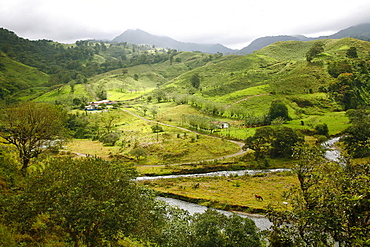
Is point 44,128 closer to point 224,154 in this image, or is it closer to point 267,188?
point 267,188

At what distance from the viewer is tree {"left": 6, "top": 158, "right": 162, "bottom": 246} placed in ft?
54.3

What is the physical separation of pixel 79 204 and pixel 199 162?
54221mm

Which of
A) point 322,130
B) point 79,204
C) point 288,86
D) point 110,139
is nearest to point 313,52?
point 288,86

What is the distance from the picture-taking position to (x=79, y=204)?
16906mm

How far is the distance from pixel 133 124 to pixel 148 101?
62417mm

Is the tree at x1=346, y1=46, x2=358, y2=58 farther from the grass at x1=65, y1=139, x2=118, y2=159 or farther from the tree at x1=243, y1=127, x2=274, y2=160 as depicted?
the grass at x1=65, y1=139, x2=118, y2=159

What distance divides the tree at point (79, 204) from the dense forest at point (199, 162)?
10 cm

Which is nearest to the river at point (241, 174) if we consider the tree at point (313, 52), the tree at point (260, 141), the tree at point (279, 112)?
the tree at point (260, 141)

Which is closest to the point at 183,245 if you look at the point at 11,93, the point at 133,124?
the point at 133,124

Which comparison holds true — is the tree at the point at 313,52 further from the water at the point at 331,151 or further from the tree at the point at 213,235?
the tree at the point at 213,235

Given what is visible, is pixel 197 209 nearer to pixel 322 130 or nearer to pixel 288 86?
pixel 322 130

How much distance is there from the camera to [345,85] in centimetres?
12875

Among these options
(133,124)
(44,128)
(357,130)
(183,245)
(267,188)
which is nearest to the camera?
(183,245)

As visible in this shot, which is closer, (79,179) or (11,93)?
(79,179)
